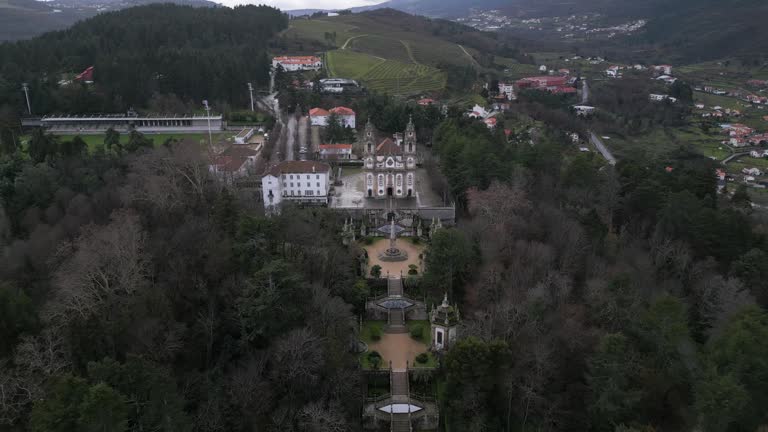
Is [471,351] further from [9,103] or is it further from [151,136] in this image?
[9,103]

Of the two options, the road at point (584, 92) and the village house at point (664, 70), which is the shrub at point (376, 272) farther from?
the village house at point (664, 70)

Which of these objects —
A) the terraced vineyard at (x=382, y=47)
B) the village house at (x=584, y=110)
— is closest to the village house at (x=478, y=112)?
the village house at (x=584, y=110)

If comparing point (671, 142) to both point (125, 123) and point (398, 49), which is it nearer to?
point (398, 49)

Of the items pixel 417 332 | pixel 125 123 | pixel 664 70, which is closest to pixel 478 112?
pixel 125 123

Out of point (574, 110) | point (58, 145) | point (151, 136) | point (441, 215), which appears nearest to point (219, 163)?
point (58, 145)

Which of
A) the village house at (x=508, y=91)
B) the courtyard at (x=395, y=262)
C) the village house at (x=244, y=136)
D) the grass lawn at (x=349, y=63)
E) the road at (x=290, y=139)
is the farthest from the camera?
the grass lawn at (x=349, y=63)
